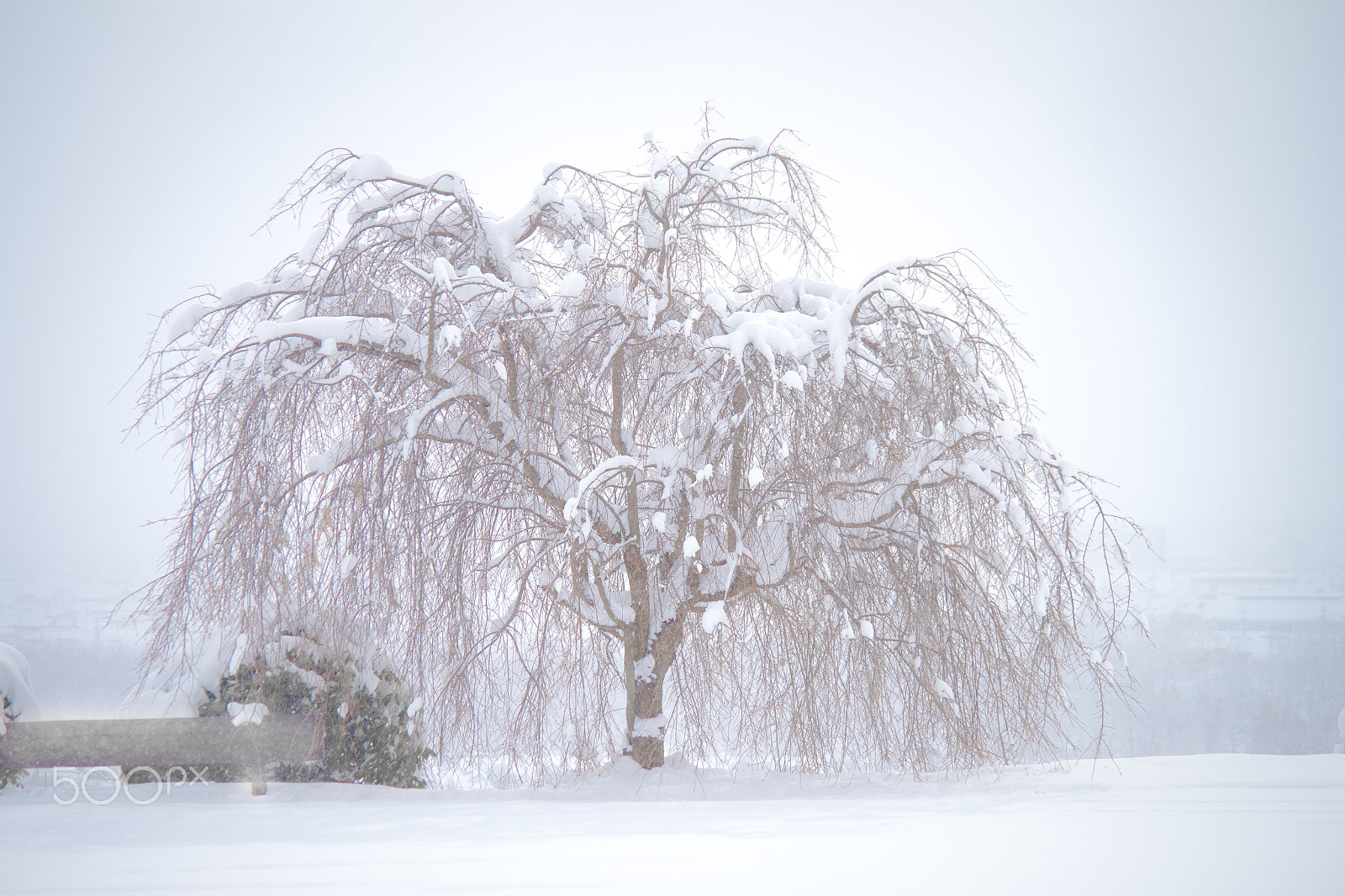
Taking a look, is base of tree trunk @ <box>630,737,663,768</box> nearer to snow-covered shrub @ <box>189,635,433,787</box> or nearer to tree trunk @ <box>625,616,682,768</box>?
tree trunk @ <box>625,616,682,768</box>

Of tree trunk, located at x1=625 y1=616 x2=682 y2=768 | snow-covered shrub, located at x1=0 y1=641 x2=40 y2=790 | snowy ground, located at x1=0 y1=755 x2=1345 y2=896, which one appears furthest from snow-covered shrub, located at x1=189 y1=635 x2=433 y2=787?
tree trunk, located at x1=625 y1=616 x2=682 y2=768

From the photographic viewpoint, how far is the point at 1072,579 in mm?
4312

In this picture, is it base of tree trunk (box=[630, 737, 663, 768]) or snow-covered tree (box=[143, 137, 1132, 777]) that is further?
base of tree trunk (box=[630, 737, 663, 768])

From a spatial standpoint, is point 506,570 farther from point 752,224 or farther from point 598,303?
point 752,224

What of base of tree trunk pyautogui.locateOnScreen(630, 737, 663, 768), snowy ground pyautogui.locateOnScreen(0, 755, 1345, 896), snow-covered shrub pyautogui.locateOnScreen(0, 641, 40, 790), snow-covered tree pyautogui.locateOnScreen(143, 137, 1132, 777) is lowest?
base of tree trunk pyautogui.locateOnScreen(630, 737, 663, 768)

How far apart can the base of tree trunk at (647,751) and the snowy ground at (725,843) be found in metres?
1.37

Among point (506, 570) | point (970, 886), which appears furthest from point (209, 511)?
point (970, 886)

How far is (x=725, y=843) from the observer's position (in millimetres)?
2391

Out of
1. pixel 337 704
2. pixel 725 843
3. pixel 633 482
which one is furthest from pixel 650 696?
pixel 725 843

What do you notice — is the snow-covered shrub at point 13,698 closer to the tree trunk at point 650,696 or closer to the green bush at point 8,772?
the green bush at point 8,772

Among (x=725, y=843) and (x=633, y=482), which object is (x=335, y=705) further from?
(x=725, y=843)

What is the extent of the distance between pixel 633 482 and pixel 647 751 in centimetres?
191

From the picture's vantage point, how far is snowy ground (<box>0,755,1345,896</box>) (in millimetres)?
1989

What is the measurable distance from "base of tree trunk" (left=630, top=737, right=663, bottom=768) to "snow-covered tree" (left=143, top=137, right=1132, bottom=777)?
0.31 metres
